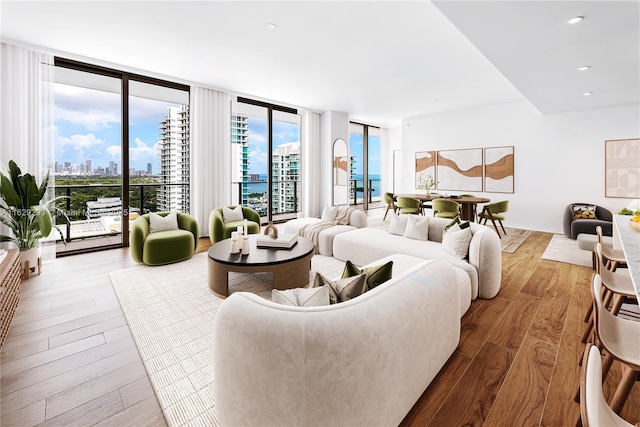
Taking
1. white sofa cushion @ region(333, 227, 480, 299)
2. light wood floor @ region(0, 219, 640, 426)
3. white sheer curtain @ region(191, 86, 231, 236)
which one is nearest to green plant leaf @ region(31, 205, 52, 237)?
light wood floor @ region(0, 219, 640, 426)

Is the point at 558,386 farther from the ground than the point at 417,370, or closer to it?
closer to it

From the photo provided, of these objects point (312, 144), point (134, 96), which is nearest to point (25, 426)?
point (134, 96)

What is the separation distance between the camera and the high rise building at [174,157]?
18.1 feet

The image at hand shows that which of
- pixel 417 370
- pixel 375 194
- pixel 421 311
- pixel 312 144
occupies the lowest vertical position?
pixel 417 370

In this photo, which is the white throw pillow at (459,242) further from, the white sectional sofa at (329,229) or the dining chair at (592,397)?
the dining chair at (592,397)

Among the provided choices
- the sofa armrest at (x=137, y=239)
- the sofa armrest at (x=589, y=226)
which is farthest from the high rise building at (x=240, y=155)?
the sofa armrest at (x=589, y=226)

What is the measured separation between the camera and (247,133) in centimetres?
665

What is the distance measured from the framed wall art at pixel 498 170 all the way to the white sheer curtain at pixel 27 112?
800 cm

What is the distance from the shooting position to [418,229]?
372 centimetres

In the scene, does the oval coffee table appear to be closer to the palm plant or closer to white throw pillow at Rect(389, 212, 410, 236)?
white throw pillow at Rect(389, 212, 410, 236)

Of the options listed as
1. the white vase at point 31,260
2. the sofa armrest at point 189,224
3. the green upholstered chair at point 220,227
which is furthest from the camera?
the green upholstered chair at point 220,227

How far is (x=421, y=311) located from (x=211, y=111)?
5341 millimetres

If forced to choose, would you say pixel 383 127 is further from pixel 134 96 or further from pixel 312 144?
pixel 134 96

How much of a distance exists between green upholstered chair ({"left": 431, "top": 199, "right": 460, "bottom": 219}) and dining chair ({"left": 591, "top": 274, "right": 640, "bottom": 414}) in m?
4.12
